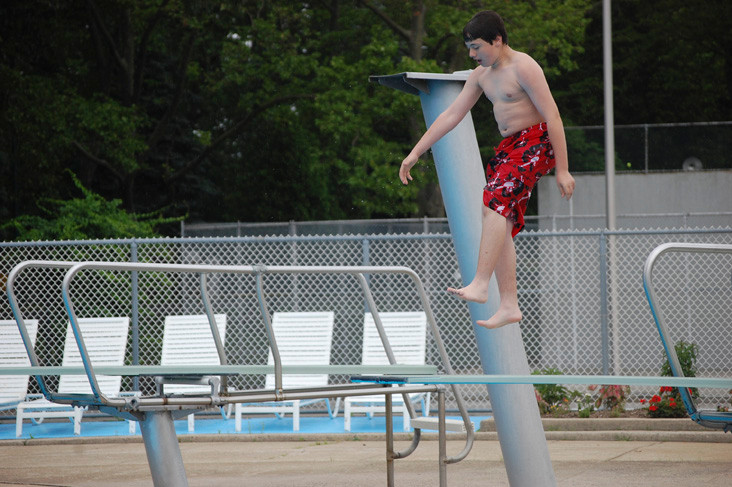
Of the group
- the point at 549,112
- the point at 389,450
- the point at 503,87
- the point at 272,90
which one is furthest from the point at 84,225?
the point at 272,90

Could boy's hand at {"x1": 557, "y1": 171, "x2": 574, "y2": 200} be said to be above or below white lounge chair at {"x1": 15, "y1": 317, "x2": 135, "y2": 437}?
above

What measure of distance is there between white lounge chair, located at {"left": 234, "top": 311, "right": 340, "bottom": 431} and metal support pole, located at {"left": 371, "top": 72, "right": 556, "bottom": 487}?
6.68 m

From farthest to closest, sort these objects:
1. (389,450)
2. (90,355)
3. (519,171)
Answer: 1. (90,355)
2. (389,450)
3. (519,171)

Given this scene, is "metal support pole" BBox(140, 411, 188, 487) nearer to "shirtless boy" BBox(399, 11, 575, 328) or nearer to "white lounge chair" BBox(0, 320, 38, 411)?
"shirtless boy" BBox(399, 11, 575, 328)

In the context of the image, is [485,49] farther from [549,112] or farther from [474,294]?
[474,294]

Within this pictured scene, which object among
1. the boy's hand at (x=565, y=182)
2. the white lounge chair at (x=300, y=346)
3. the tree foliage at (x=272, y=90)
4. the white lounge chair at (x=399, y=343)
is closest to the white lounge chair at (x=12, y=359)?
the white lounge chair at (x=300, y=346)

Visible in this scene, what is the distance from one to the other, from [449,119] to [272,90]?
78.1 feet

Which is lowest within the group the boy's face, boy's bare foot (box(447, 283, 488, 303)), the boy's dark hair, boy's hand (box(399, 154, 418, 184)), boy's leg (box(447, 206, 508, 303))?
boy's bare foot (box(447, 283, 488, 303))

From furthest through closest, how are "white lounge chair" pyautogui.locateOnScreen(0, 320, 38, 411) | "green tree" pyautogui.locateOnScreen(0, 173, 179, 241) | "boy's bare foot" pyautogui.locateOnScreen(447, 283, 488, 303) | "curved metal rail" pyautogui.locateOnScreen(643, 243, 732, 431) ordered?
"green tree" pyautogui.locateOnScreen(0, 173, 179, 241)
"white lounge chair" pyautogui.locateOnScreen(0, 320, 38, 411)
"boy's bare foot" pyautogui.locateOnScreen(447, 283, 488, 303)
"curved metal rail" pyautogui.locateOnScreen(643, 243, 732, 431)

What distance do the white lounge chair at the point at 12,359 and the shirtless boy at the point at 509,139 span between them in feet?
28.7

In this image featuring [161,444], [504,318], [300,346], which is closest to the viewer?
[504,318]

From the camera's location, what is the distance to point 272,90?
2839 centimetres

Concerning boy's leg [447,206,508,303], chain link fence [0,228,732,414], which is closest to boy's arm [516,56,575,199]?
boy's leg [447,206,508,303]

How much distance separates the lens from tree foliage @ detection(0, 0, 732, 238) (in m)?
24.4
